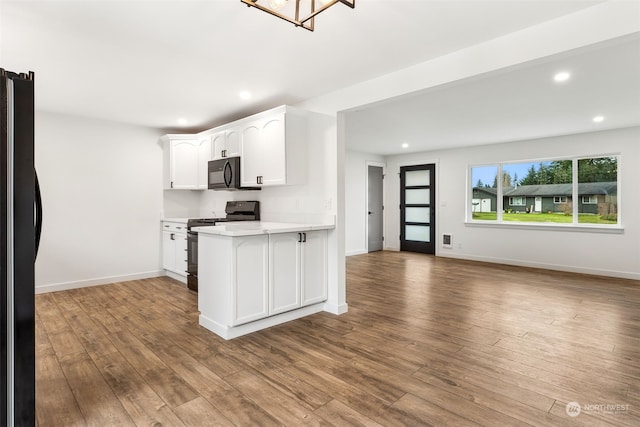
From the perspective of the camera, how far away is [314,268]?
3.54m

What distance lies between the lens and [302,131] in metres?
3.75

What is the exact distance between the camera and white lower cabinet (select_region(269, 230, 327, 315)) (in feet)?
10.4

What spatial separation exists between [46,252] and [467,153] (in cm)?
745

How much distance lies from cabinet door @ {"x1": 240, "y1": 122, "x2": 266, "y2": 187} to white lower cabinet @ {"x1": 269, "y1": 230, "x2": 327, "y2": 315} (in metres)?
0.99

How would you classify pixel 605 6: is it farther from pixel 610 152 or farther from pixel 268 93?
pixel 610 152

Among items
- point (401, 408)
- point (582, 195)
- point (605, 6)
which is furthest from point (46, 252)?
point (582, 195)

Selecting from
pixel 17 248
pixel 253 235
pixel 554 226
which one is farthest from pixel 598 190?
pixel 17 248

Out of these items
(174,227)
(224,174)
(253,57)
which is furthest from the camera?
(174,227)

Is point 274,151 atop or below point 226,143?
below

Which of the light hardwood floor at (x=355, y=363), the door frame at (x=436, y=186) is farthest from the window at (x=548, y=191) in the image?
the light hardwood floor at (x=355, y=363)

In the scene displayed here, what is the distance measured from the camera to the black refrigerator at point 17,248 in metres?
1.51

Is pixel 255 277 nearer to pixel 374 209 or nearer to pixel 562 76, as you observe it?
pixel 562 76

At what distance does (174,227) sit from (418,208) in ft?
17.7

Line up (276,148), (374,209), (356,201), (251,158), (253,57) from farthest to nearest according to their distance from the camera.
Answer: (374,209), (356,201), (251,158), (276,148), (253,57)
